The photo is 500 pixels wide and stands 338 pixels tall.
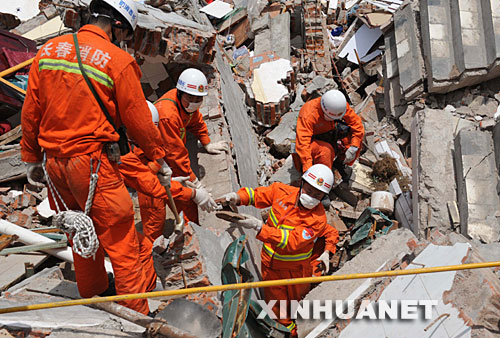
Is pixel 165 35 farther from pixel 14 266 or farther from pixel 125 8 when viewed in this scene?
pixel 14 266

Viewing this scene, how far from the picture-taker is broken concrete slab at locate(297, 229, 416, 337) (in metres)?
3.46

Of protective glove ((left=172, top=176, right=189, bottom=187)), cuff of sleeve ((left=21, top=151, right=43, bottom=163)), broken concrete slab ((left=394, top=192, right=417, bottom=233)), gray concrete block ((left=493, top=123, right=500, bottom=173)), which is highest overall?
cuff of sleeve ((left=21, top=151, right=43, bottom=163))

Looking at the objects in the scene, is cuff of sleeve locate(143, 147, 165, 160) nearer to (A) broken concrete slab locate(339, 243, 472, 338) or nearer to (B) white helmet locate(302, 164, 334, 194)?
(B) white helmet locate(302, 164, 334, 194)

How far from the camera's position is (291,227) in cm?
408

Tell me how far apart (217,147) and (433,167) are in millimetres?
2732

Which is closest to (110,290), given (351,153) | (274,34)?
(351,153)

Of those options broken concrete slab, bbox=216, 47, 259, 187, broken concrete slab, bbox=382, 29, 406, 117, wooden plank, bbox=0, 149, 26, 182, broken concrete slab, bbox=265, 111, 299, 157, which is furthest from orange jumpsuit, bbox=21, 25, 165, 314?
broken concrete slab, bbox=382, 29, 406, 117

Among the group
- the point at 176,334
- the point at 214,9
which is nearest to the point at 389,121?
the point at 214,9

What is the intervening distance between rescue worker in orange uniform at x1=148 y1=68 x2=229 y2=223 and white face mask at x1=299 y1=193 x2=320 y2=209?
3.88 ft

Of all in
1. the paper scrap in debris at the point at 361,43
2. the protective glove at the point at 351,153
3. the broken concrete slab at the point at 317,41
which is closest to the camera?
the protective glove at the point at 351,153

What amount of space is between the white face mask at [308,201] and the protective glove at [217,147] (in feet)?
4.73

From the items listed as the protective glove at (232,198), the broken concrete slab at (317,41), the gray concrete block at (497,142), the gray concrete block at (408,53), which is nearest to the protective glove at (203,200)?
the protective glove at (232,198)

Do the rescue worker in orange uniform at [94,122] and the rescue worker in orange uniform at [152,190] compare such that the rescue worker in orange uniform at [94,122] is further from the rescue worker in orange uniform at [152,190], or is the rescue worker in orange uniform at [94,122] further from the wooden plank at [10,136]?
the wooden plank at [10,136]

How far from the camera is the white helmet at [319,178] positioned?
402 centimetres
